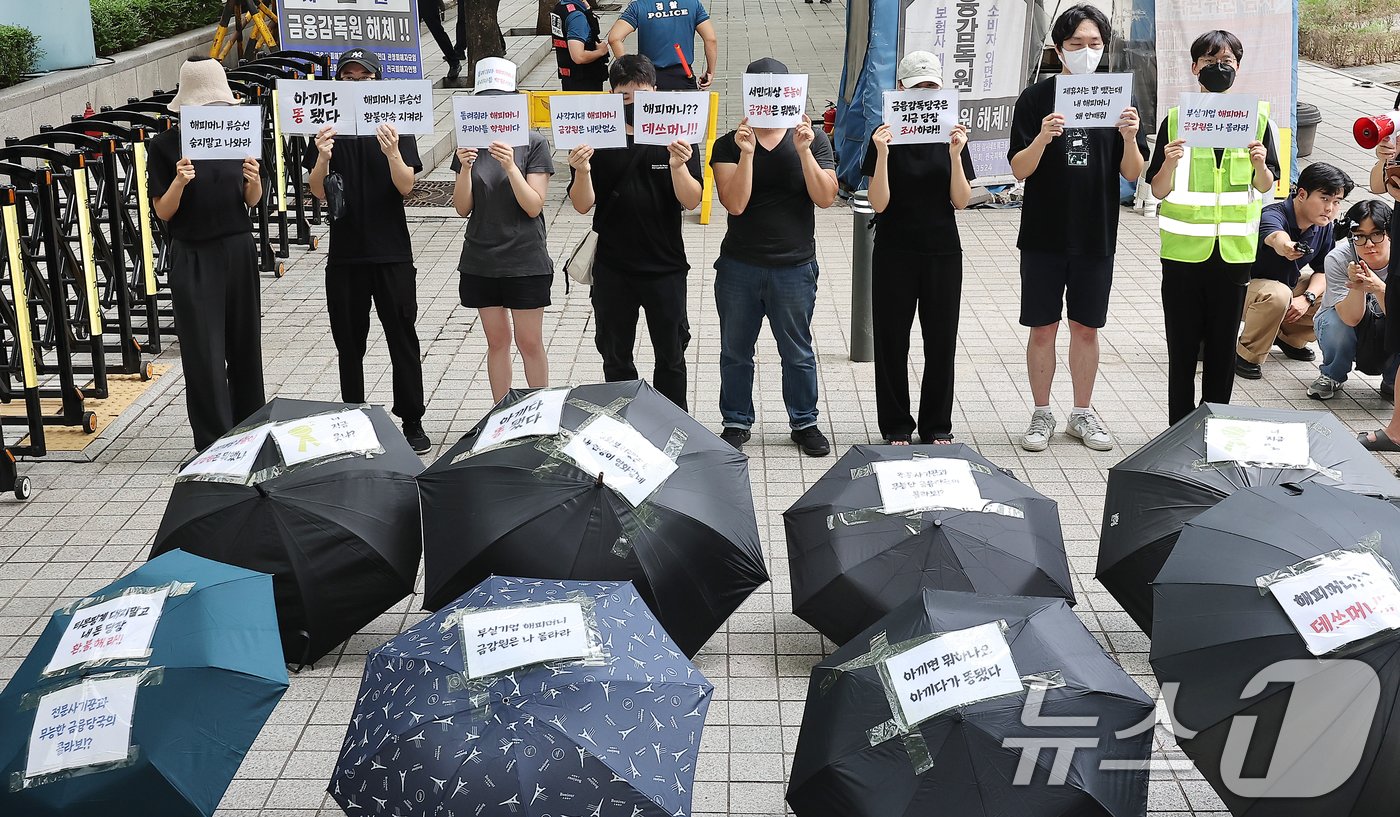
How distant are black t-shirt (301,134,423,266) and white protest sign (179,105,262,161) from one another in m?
0.46

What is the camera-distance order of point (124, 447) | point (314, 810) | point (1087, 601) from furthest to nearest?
point (124, 447), point (1087, 601), point (314, 810)

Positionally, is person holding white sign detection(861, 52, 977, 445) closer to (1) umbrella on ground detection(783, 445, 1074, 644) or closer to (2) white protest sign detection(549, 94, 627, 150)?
(2) white protest sign detection(549, 94, 627, 150)

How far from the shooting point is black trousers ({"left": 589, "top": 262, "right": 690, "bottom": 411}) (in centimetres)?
674

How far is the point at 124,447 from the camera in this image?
23.9 feet

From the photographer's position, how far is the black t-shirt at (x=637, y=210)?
662cm

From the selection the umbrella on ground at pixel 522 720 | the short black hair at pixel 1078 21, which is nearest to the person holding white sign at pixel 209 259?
the umbrella on ground at pixel 522 720

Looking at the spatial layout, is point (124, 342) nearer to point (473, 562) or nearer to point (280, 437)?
point (280, 437)

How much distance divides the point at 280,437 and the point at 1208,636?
319 cm

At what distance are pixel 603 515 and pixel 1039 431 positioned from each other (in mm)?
3589

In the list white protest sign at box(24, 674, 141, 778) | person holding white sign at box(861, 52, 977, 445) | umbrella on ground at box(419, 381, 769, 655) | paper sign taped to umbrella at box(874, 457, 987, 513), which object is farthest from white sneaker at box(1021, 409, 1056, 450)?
white protest sign at box(24, 674, 141, 778)

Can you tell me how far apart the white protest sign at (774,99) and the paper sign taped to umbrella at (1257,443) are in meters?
2.49

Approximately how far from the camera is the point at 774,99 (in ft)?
20.7

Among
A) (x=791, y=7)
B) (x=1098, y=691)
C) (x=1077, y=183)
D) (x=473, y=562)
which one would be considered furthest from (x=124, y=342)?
(x=791, y=7)

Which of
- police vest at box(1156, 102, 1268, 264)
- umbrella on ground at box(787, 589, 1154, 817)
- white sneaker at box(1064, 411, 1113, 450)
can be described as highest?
police vest at box(1156, 102, 1268, 264)
